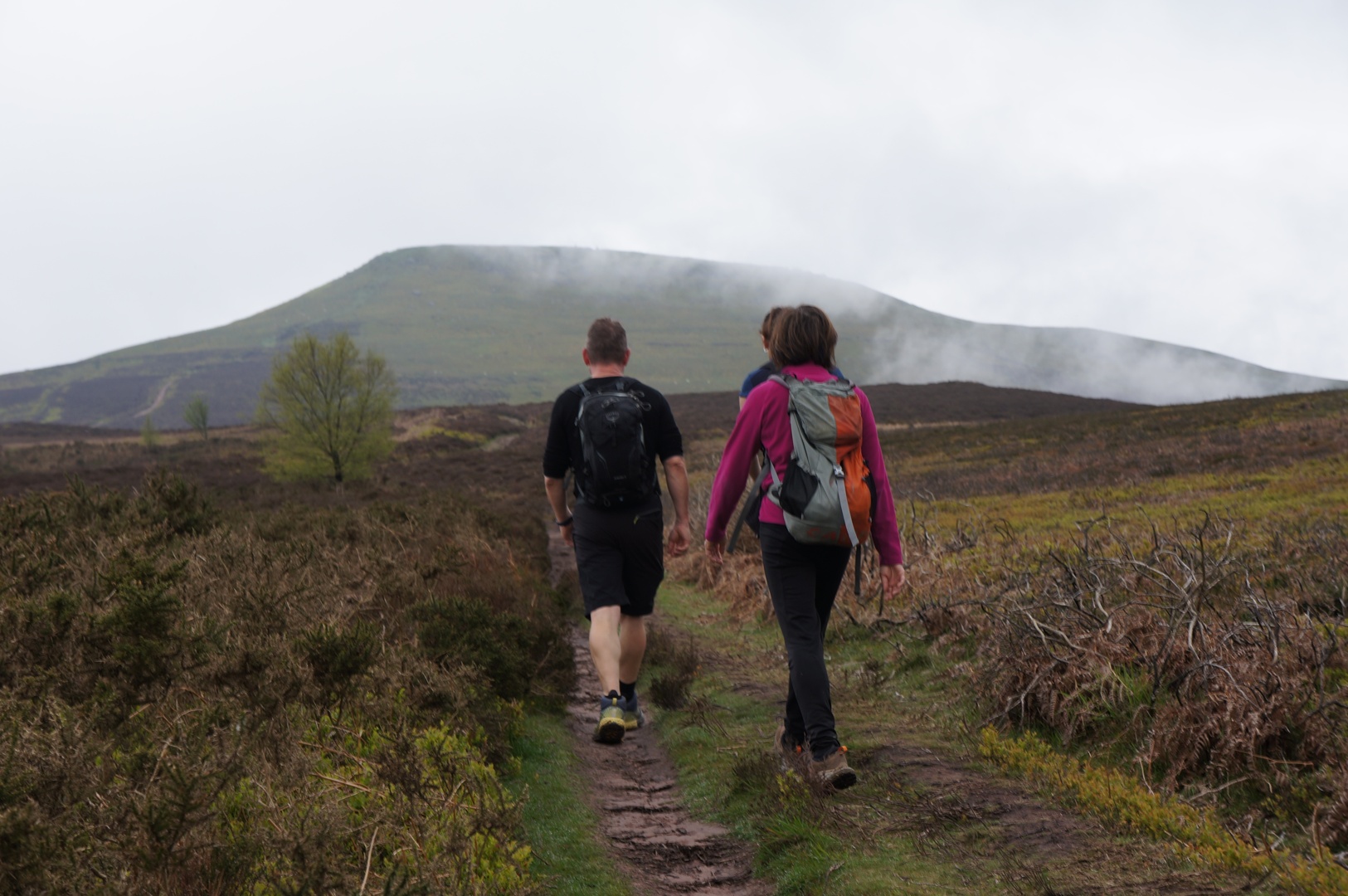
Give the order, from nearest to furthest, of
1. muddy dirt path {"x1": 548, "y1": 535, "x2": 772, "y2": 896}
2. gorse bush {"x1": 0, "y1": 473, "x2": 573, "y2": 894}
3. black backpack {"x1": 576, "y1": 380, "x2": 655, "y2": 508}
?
gorse bush {"x1": 0, "y1": 473, "x2": 573, "y2": 894}
muddy dirt path {"x1": 548, "y1": 535, "x2": 772, "y2": 896}
black backpack {"x1": 576, "y1": 380, "x2": 655, "y2": 508}

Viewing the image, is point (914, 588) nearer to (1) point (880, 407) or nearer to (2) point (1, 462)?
(2) point (1, 462)

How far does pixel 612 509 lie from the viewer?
5.48m

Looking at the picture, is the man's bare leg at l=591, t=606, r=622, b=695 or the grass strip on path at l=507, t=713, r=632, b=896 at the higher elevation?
the man's bare leg at l=591, t=606, r=622, b=695

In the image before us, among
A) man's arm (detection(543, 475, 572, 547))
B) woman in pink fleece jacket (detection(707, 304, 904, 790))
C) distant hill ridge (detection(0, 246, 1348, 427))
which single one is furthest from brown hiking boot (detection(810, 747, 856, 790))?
distant hill ridge (detection(0, 246, 1348, 427))

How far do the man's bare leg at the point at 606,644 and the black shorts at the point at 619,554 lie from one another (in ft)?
0.20

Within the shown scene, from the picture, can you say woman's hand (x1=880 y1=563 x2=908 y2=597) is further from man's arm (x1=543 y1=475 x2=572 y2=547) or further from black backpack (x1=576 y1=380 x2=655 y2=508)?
black backpack (x1=576 y1=380 x2=655 y2=508)

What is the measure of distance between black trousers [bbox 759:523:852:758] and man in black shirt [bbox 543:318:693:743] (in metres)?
1.01

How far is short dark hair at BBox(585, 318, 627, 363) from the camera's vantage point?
554 centimetres

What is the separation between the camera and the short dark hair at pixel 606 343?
18.2 ft

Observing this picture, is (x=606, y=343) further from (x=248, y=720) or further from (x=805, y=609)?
(x=248, y=720)

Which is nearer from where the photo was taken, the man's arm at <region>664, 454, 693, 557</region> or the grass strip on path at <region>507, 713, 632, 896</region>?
the grass strip on path at <region>507, 713, 632, 896</region>

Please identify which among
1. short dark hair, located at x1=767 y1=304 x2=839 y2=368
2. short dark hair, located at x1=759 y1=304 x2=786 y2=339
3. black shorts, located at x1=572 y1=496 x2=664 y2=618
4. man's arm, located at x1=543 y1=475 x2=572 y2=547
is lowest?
black shorts, located at x1=572 y1=496 x2=664 y2=618

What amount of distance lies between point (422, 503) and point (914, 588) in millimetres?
10522

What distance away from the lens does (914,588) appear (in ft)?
28.5
